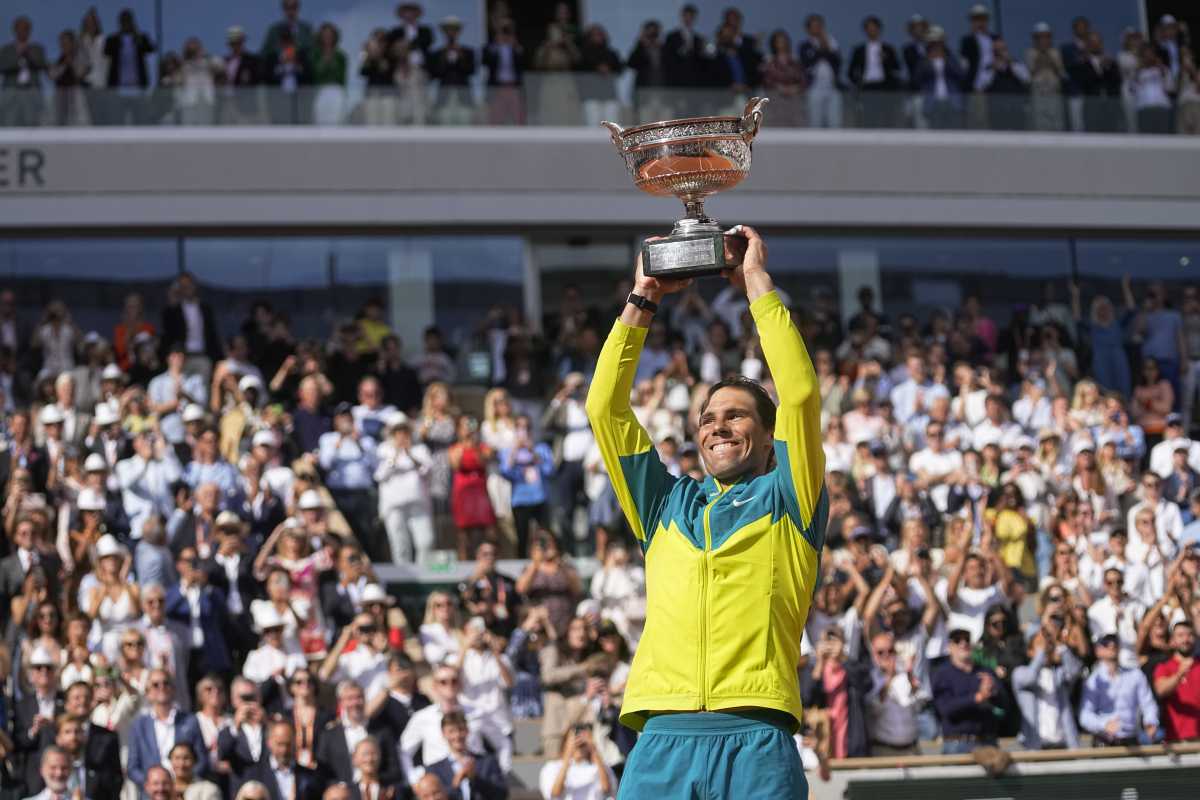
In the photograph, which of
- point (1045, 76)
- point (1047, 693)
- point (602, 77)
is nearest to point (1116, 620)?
point (1047, 693)

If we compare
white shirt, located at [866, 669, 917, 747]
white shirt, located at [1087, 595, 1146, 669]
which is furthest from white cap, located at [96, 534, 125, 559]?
white shirt, located at [1087, 595, 1146, 669]

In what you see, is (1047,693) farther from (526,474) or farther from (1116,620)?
(526,474)

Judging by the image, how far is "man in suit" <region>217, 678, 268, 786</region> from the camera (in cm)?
1059

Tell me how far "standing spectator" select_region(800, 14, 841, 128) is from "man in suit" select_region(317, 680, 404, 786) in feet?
39.7

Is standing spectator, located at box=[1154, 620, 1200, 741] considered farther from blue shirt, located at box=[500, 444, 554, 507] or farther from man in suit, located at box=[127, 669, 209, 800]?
man in suit, located at box=[127, 669, 209, 800]

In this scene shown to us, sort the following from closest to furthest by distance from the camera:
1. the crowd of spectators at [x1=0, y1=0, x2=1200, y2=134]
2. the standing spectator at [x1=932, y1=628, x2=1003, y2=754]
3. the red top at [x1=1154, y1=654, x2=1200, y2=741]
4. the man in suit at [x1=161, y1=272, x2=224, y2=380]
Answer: the standing spectator at [x1=932, y1=628, x2=1003, y2=754]
the red top at [x1=1154, y1=654, x2=1200, y2=741]
the man in suit at [x1=161, y1=272, x2=224, y2=380]
the crowd of spectators at [x1=0, y1=0, x2=1200, y2=134]

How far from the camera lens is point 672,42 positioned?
67.7 ft

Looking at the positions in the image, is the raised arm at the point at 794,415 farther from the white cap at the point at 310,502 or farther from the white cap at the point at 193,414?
the white cap at the point at 193,414

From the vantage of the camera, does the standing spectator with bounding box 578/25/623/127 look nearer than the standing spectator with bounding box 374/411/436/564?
No

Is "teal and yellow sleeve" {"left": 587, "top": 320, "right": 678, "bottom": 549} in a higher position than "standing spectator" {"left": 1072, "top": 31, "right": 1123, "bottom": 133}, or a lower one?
lower

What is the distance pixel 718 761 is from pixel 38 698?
7.55 m

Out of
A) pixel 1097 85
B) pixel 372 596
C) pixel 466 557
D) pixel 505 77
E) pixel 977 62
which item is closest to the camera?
pixel 372 596

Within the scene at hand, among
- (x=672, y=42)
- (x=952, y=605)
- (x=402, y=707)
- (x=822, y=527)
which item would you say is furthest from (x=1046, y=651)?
(x=672, y=42)

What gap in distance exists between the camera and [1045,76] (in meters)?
21.6
